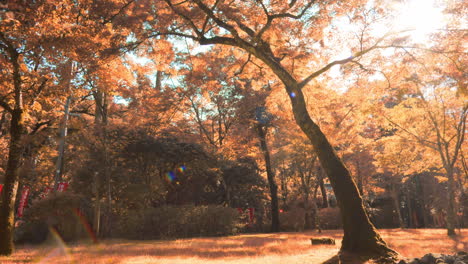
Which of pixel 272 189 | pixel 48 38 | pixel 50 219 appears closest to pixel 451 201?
pixel 272 189

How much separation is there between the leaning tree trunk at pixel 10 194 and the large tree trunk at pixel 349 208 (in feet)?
A: 27.7

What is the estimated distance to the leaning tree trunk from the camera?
8.57m

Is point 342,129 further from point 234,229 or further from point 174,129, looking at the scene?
point 174,129

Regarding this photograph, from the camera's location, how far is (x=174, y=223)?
15.6 meters

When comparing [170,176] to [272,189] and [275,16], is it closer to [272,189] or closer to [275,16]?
[272,189]

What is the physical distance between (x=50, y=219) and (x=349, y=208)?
494 inches

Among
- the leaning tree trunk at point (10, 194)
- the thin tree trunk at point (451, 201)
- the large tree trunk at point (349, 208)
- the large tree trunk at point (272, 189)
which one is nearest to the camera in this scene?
the large tree trunk at point (349, 208)

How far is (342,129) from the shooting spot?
18422mm

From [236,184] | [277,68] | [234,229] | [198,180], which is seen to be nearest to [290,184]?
[236,184]

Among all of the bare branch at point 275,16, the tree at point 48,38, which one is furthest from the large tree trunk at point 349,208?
the tree at point 48,38

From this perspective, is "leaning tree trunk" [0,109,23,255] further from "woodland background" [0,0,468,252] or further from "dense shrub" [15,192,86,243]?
"dense shrub" [15,192,86,243]

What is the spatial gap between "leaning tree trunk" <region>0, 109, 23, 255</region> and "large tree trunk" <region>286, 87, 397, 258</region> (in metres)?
8.43

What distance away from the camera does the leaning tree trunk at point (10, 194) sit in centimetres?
857

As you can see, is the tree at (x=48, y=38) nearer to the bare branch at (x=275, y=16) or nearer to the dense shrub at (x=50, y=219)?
the bare branch at (x=275, y=16)
